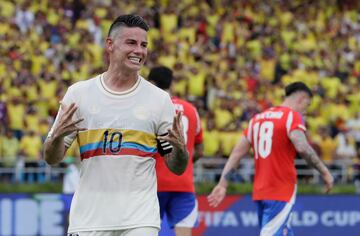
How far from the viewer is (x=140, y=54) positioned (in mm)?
7027

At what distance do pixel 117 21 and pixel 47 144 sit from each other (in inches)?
38.7

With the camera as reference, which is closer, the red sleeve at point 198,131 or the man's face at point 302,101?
the man's face at point 302,101

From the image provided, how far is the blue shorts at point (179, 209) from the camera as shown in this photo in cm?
1150

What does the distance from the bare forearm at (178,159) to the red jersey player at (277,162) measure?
3.88 metres

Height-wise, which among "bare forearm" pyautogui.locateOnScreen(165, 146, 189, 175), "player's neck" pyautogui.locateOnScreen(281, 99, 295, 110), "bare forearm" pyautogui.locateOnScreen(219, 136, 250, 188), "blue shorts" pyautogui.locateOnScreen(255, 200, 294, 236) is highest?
"player's neck" pyautogui.locateOnScreen(281, 99, 295, 110)

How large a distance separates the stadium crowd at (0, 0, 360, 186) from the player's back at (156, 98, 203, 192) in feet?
27.9

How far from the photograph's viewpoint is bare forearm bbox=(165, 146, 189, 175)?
7.01 metres

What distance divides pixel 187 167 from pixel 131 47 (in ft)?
14.7

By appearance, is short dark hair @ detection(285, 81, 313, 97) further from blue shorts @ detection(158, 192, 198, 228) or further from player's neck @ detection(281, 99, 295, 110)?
blue shorts @ detection(158, 192, 198, 228)

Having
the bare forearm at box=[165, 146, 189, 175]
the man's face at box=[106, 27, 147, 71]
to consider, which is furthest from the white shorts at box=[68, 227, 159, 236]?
the man's face at box=[106, 27, 147, 71]

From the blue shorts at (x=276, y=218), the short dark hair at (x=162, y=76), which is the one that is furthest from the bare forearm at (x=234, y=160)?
the short dark hair at (x=162, y=76)

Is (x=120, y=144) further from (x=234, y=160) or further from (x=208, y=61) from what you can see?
(x=208, y=61)

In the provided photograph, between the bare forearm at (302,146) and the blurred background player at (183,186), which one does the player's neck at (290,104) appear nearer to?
the bare forearm at (302,146)

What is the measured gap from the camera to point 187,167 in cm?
1138
